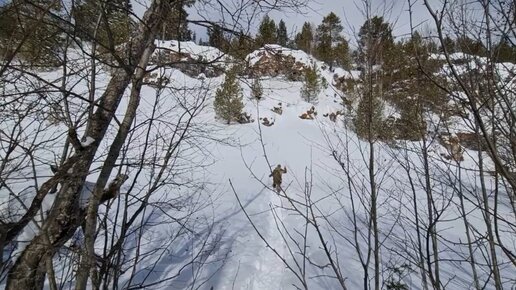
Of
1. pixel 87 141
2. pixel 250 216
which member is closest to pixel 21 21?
pixel 87 141

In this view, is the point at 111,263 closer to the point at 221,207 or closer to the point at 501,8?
the point at 501,8

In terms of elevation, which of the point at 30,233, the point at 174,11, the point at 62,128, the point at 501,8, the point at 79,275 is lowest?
the point at 79,275

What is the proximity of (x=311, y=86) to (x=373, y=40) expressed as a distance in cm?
1500

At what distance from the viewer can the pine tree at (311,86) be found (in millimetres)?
16375

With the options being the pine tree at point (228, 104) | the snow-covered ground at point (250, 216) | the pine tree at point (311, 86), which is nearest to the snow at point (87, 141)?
the snow-covered ground at point (250, 216)

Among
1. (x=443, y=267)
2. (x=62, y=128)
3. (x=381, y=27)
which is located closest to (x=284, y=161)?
(x=443, y=267)

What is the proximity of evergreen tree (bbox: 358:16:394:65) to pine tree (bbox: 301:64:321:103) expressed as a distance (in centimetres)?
1487

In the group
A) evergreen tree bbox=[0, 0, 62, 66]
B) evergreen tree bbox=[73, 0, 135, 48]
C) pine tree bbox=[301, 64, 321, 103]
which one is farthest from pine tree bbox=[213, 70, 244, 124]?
evergreen tree bbox=[0, 0, 62, 66]

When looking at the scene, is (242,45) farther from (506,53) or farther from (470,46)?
(506,53)

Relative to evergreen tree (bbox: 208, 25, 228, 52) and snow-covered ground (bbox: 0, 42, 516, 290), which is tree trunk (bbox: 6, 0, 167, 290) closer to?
snow-covered ground (bbox: 0, 42, 516, 290)

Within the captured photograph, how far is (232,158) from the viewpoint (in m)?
9.97

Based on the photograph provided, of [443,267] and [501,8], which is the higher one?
[501,8]

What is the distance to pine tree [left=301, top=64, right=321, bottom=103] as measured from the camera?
16.4 meters

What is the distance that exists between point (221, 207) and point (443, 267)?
4.25 meters
